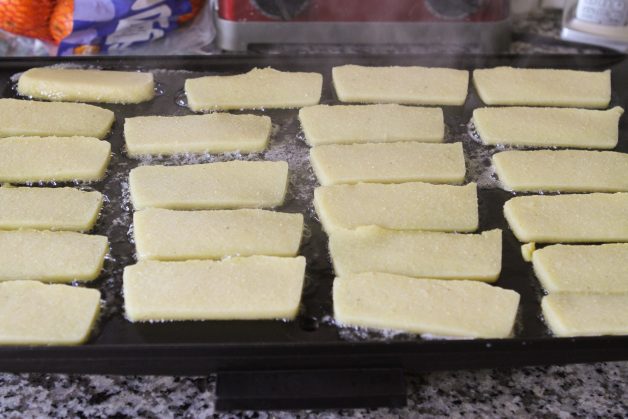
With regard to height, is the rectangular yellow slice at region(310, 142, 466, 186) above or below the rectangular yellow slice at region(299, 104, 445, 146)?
below

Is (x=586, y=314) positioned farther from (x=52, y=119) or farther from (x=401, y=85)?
(x=52, y=119)

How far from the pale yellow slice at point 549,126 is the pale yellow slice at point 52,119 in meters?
0.79

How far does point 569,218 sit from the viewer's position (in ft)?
4.17

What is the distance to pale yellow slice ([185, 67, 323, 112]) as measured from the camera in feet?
4.99

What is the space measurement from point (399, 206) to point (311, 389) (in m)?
0.43

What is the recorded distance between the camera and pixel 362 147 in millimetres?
1411

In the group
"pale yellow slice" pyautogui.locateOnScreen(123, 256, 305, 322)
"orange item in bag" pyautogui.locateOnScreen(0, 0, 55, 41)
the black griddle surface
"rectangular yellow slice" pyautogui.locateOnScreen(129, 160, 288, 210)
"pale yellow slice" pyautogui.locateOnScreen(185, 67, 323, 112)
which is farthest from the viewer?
"orange item in bag" pyautogui.locateOnScreen(0, 0, 55, 41)

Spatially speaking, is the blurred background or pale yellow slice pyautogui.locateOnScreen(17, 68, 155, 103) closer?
pale yellow slice pyautogui.locateOnScreen(17, 68, 155, 103)

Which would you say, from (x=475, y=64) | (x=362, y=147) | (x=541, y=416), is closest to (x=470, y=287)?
(x=541, y=416)

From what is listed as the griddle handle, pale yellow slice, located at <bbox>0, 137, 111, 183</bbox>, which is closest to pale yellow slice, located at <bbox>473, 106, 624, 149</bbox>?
the griddle handle

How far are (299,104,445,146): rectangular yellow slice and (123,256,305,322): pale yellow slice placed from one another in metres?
0.39

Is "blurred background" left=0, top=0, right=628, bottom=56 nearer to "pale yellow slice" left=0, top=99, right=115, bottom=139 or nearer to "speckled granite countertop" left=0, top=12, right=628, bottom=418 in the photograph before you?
"pale yellow slice" left=0, top=99, right=115, bottom=139

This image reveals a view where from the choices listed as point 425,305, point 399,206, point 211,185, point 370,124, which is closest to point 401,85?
point 370,124

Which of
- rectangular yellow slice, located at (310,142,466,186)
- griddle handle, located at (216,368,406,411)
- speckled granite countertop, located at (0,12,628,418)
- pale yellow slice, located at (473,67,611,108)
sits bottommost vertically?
speckled granite countertop, located at (0,12,628,418)
